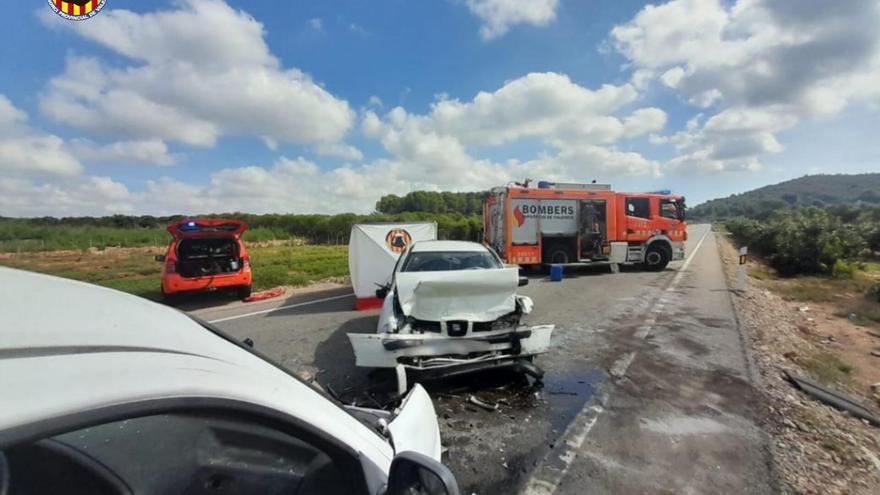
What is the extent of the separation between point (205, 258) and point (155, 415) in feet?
31.7

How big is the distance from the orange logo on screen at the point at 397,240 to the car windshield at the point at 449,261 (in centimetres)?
288

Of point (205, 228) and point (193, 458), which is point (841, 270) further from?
point (205, 228)

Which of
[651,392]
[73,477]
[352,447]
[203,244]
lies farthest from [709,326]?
[203,244]

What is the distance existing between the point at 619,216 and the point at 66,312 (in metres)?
15.0

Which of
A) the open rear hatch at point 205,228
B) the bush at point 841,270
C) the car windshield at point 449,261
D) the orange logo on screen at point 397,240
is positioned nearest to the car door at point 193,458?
the car windshield at point 449,261

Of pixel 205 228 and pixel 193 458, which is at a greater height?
pixel 205 228

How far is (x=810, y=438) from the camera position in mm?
3221

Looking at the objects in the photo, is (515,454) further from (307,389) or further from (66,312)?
(66,312)

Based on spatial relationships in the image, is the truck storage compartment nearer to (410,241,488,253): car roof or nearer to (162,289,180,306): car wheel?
(162,289,180,306): car wheel

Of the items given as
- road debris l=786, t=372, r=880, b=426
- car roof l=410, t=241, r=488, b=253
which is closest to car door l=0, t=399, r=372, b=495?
car roof l=410, t=241, r=488, b=253

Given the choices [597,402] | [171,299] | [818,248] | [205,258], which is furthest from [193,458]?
[818,248]

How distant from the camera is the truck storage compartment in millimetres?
8668

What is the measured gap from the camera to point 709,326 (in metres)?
6.71

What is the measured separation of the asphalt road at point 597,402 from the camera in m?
2.75
